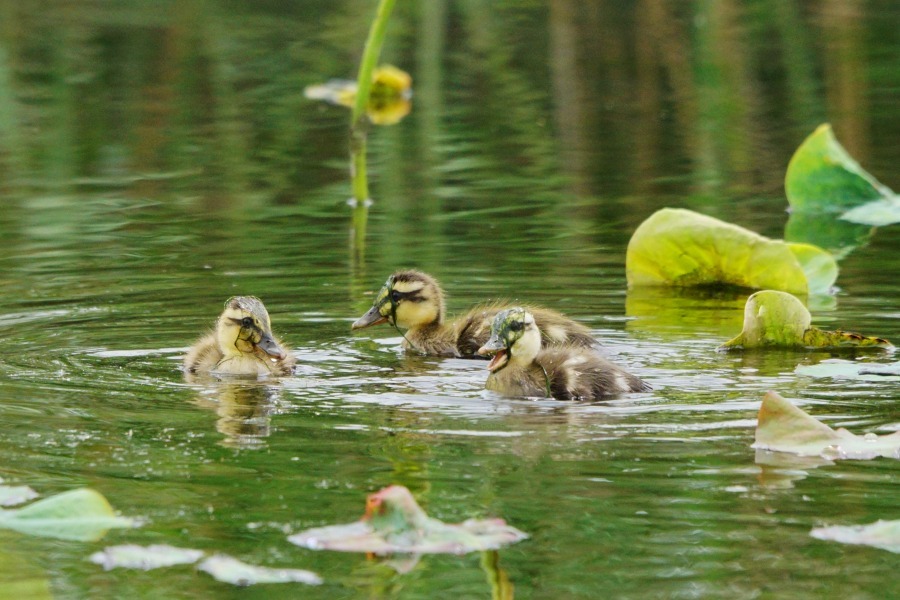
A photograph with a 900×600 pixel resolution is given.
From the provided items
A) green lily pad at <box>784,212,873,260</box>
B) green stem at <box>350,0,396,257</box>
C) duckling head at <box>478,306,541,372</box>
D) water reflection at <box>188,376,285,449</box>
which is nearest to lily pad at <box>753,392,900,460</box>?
duckling head at <box>478,306,541,372</box>

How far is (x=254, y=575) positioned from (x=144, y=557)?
378 millimetres

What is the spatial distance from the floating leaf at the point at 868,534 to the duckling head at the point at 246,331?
306cm

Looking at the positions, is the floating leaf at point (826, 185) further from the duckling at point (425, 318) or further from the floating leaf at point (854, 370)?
the floating leaf at point (854, 370)

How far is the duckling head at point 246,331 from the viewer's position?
7.18 metres

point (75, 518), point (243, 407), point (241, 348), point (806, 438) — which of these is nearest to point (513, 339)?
point (243, 407)

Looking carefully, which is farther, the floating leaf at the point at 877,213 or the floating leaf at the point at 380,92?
the floating leaf at the point at 380,92

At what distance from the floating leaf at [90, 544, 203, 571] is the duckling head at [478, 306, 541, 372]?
7.87ft

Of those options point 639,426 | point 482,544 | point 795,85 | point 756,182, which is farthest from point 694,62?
point 482,544

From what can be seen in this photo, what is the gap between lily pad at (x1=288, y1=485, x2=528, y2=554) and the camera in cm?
453

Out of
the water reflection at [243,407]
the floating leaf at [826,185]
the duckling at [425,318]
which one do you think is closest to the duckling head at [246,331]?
the water reflection at [243,407]

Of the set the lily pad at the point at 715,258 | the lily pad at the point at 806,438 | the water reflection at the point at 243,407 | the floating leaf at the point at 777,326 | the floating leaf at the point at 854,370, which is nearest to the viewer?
the lily pad at the point at 806,438

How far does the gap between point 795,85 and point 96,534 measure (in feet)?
45.2

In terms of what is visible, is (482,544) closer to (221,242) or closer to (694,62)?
(221,242)

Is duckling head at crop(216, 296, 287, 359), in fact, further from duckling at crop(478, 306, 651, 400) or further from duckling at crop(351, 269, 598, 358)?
duckling at crop(478, 306, 651, 400)
